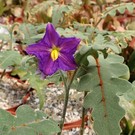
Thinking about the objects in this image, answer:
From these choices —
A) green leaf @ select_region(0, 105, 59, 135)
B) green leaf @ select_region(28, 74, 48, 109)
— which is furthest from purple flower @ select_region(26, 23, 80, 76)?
green leaf @ select_region(28, 74, 48, 109)

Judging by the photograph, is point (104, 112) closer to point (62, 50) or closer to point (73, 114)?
point (62, 50)

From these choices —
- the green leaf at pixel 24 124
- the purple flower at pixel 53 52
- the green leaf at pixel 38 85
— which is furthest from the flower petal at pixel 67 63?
the green leaf at pixel 38 85

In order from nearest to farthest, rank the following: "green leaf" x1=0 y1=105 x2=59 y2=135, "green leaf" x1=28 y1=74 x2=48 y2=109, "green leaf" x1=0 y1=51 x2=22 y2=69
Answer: "green leaf" x1=0 y1=105 x2=59 y2=135 < "green leaf" x1=0 y1=51 x2=22 y2=69 < "green leaf" x1=28 y1=74 x2=48 y2=109

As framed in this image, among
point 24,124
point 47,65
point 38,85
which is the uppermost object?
point 47,65

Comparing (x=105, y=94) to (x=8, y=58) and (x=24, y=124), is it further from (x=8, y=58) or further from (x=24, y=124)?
(x=8, y=58)

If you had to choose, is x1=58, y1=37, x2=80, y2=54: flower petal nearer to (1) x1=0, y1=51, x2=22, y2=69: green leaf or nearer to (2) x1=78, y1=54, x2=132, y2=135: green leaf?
(2) x1=78, y1=54, x2=132, y2=135: green leaf

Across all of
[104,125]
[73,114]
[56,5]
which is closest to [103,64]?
[104,125]

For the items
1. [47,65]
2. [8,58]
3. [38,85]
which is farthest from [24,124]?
[38,85]
